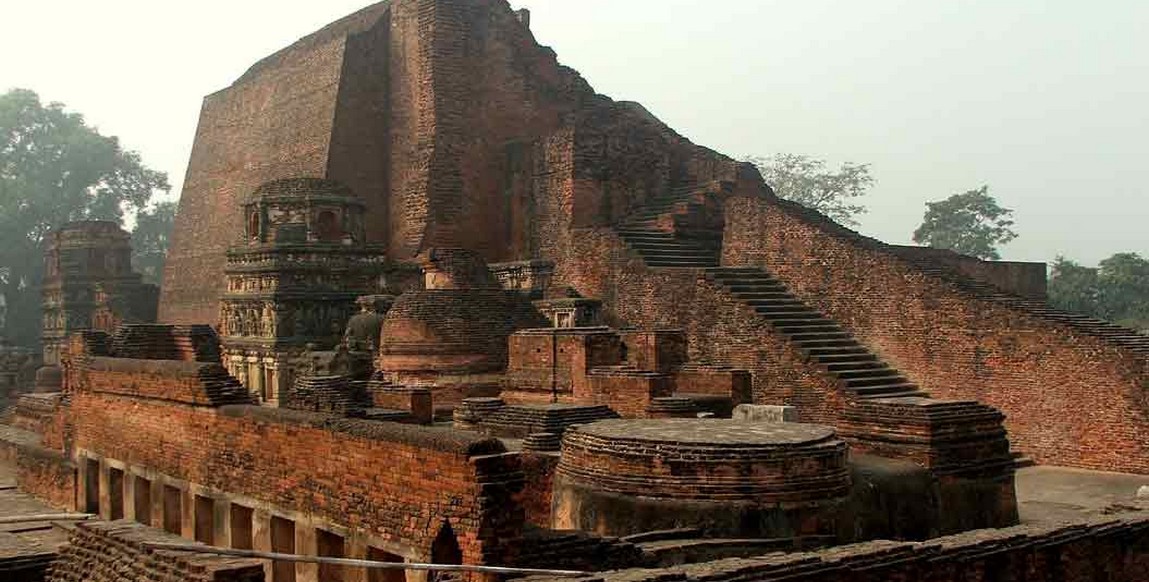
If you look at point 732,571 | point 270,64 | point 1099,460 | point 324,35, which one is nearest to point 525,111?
point 324,35

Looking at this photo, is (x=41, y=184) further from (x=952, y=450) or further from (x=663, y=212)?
(x=952, y=450)

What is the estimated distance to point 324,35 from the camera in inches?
969

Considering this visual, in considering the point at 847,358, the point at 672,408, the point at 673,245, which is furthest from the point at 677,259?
the point at 672,408

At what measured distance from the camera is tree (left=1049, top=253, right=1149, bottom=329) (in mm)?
28547

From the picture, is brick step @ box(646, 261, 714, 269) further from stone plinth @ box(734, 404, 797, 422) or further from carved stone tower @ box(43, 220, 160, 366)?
carved stone tower @ box(43, 220, 160, 366)

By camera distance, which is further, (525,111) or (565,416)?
(525,111)

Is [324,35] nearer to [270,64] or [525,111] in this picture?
[270,64]

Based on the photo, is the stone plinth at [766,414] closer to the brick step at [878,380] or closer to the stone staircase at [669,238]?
the brick step at [878,380]

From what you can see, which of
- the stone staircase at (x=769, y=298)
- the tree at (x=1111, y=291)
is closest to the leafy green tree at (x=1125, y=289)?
the tree at (x=1111, y=291)

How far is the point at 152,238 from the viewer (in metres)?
44.8

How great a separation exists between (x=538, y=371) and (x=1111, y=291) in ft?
68.1

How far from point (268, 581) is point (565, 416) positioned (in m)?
3.18

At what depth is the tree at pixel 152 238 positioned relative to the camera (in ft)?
146

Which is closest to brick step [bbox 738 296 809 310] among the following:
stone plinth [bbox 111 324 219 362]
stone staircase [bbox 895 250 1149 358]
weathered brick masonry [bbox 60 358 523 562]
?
stone staircase [bbox 895 250 1149 358]
